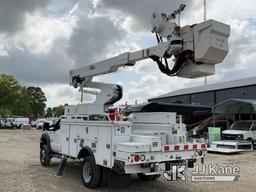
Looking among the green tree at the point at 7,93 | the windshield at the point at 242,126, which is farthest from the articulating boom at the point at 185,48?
the green tree at the point at 7,93

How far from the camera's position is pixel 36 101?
105 m

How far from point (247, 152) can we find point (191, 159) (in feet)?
37.4

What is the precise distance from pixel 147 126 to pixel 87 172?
1.95m

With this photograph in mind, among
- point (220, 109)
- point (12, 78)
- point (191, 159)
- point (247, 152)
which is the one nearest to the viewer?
point (191, 159)

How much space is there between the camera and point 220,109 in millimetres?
24109

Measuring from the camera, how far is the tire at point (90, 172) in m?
8.63

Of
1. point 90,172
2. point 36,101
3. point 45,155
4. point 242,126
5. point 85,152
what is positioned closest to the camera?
point 90,172

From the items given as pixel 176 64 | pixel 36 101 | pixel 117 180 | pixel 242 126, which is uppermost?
pixel 36 101

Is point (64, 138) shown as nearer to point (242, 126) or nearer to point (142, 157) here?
point (142, 157)

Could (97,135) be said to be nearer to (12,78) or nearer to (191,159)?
(191,159)

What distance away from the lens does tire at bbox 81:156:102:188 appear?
340 inches

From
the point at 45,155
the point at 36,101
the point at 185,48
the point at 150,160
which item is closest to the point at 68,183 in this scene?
the point at 150,160

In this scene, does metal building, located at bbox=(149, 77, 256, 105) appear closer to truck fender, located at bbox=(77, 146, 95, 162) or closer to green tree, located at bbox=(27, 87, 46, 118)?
truck fender, located at bbox=(77, 146, 95, 162)

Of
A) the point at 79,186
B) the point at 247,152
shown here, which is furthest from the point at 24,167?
the point at 247,152
